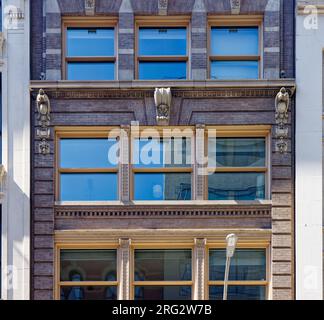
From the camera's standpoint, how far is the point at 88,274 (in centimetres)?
1088

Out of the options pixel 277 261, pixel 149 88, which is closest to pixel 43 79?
pixel 149 88

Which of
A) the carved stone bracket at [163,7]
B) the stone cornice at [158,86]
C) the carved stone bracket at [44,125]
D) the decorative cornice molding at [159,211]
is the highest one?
the carved stone bracket at [163,7]

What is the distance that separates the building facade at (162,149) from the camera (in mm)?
10703

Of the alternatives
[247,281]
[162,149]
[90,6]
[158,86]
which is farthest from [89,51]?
[247,281]

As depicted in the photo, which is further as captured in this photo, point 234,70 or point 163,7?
point 234,70

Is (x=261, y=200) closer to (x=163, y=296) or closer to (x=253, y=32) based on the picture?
(x=163, y=296)

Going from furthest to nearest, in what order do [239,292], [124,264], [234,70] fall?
[234,70]
[239,292]
[124,264]

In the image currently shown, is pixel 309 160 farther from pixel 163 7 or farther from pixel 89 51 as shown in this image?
pixel 89 51

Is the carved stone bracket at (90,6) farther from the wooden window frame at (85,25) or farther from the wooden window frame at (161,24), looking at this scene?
the wooden window frame at (161,24)

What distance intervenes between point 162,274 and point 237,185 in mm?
2696

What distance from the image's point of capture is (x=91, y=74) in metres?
11.4

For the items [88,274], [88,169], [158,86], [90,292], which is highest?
[158,86]

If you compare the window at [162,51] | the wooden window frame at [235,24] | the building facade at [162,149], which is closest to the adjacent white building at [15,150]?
the building facade at [162,149]

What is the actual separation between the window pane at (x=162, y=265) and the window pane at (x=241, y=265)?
0.58 metres
